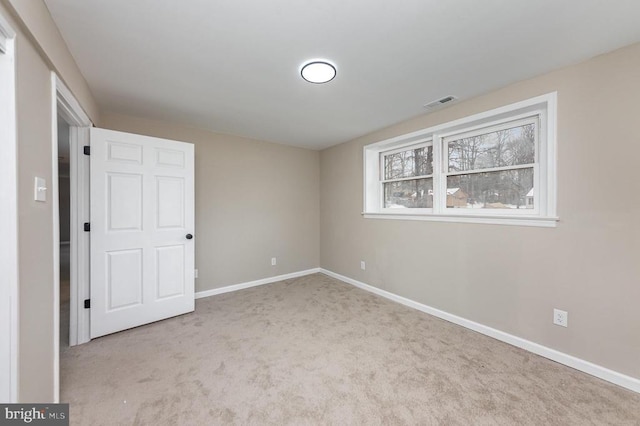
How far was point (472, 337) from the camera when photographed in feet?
7.83

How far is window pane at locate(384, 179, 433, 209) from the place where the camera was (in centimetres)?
315

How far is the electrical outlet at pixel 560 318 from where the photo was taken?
1.98 metres

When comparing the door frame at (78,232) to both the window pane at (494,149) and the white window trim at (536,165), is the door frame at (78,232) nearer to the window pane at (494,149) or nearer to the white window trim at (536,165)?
the white window trim at (536,165)

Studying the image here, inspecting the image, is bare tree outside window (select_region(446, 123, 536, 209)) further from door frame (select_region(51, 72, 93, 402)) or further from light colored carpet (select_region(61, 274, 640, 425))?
door frame (select_region(51, 72, 93, 402))

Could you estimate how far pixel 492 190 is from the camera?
2.53m

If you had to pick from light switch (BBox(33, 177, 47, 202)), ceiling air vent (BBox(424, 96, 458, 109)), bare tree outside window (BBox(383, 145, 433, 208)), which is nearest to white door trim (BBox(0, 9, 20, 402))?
light switch (BBox(33, 177, 47, 202))

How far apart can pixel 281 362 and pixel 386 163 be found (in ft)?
9.46

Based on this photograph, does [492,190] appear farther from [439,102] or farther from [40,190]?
[40,190]

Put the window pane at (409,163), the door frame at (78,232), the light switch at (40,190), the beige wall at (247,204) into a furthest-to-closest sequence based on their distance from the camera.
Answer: the beige wall at (247,204)
the window pane at (409,163)
the door frame at (78,232)
the light switch at (40,190)

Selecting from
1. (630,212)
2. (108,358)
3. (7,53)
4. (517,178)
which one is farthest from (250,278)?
(630,212)

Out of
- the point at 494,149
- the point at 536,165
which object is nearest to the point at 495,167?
the point at 494,149

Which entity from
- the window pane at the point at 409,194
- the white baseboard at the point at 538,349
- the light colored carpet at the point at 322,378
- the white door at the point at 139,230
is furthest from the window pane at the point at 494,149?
the white door at the point at 139,230

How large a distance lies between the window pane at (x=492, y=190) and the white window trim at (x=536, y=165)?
59 mm

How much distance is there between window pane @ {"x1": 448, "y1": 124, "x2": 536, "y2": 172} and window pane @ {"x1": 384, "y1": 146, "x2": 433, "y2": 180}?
300 mm
